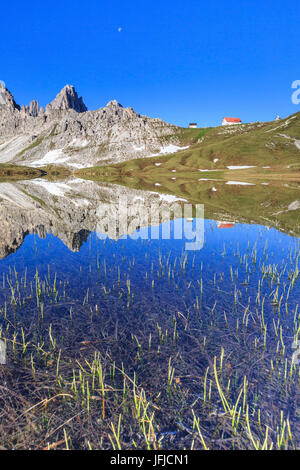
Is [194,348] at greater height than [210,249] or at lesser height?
lesser

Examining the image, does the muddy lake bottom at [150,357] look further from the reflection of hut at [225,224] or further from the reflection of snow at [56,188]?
the reflection of snow at [56,188]

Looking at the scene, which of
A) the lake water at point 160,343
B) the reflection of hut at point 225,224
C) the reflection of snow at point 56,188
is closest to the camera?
the lake water at point 160,343

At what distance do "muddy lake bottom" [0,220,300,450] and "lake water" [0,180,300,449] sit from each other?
0.03m

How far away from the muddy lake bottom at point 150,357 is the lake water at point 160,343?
3 centimetres

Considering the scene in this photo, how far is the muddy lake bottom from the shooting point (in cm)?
571

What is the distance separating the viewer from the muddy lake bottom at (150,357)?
5.71 metres

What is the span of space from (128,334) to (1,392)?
425cm

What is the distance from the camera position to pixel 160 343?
8898mm

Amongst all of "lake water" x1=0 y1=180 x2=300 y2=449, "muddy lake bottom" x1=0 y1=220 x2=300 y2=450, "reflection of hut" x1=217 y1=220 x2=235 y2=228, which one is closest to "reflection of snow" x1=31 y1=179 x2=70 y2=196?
"reflection of hut" x1=217 y1=220 x2=235 y2=228

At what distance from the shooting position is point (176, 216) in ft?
110

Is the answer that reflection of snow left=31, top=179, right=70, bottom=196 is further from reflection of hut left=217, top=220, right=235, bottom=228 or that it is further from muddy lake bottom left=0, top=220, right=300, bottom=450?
muddy lake bottom left=0, top=220, right=300, bottom=450

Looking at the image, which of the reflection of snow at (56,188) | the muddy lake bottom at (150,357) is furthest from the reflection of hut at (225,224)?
the reflection of snow at (56,188)
